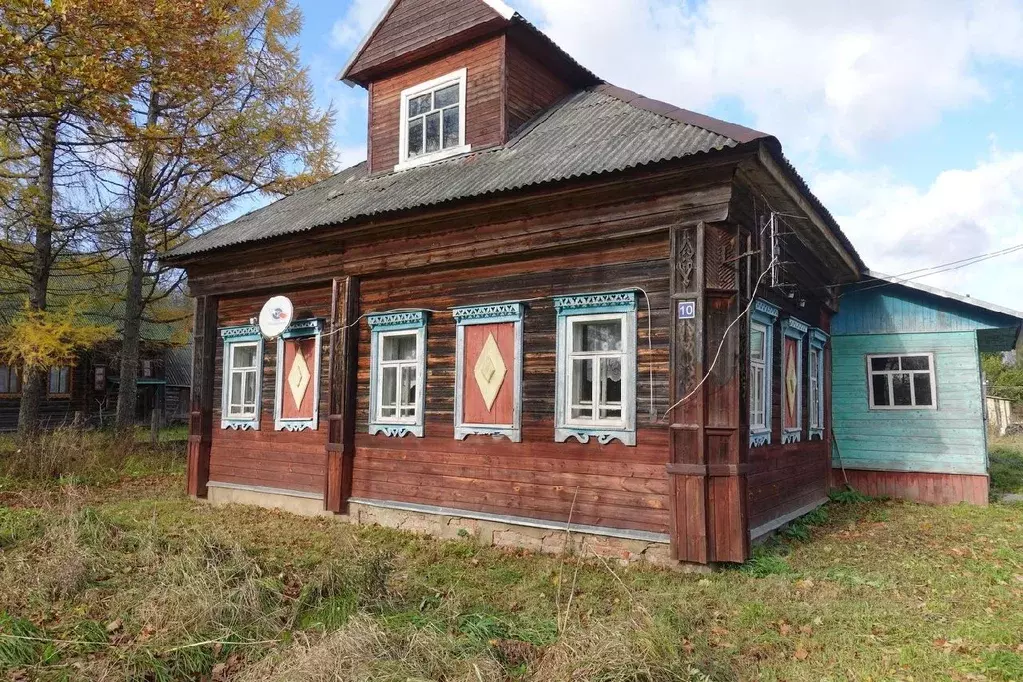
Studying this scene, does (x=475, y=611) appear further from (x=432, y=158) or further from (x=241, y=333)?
(x=241, y=333)

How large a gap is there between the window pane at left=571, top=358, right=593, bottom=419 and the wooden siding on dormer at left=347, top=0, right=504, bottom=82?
542cm

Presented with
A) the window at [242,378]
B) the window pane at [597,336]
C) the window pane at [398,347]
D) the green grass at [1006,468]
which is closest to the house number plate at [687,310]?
the window pane at [597,336]

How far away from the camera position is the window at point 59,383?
25.7 meters

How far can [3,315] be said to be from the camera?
19172 mm

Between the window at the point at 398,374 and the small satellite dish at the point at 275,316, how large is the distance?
4.80 ft

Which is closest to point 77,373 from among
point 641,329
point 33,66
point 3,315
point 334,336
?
point 3,315

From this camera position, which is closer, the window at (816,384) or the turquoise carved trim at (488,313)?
the turquoise carved trim at (488,313)

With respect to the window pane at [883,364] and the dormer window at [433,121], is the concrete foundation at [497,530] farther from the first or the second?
the window pane at [883,364]

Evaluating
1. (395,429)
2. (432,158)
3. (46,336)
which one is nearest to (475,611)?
(395,429)

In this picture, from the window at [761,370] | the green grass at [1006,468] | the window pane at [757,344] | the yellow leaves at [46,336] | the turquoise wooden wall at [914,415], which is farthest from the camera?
the yellow leaves at [46,336]

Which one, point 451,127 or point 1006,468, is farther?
point 1006,468

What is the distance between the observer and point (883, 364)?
12195 millimetres

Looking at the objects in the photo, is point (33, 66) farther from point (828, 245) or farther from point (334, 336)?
point (828, 245)

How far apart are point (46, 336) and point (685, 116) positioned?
48.9 ft
